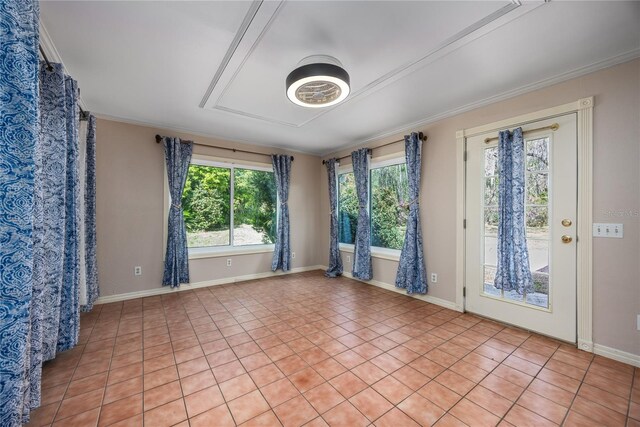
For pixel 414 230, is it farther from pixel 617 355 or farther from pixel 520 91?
pixel 617 355

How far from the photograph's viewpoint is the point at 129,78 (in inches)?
98.7

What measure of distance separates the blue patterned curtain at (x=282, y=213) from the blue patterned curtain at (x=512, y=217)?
10.9 feet

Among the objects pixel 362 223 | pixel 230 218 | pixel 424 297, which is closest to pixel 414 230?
pixel 424 297

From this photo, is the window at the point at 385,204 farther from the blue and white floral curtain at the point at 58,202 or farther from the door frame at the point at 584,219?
the blue and white floral curtain at the point at 58,202

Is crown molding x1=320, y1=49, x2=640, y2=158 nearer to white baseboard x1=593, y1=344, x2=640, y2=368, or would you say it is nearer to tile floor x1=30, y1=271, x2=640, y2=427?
white baseboard x1=593, y1=344, x2=640, y2=368

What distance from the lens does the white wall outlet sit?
2143 mm

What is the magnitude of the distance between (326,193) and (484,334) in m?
3.59

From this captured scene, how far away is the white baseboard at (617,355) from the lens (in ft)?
6.75

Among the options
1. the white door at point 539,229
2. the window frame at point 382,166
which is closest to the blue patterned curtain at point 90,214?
the window frame at point 382,166

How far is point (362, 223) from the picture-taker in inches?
175

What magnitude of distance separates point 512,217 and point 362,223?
7.08 feet

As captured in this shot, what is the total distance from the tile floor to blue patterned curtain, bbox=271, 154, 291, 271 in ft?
5.86

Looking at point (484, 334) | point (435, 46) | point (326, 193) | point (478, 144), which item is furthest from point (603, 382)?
point (326, 193)

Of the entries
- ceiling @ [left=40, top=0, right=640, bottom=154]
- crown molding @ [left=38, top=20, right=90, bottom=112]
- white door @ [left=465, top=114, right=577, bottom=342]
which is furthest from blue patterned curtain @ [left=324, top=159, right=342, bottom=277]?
crown molding @ [left=38, top=20, right=90, bottom=112]
